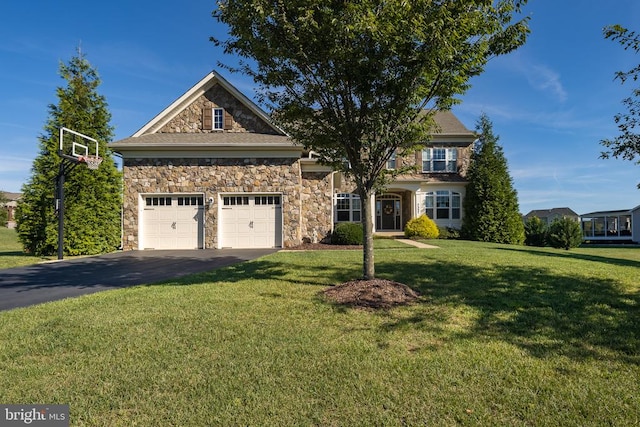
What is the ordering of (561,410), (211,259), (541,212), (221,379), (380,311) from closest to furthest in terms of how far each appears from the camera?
(561,410) → (221,379) → (380,311) → (211,259) → (541,212)

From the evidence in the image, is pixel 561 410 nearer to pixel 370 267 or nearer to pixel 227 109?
pixel 370 267

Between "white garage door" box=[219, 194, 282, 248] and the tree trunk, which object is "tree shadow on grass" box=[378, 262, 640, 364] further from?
"white garage door" box=[219, 194, 282, 248]

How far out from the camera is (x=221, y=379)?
10.4 feet

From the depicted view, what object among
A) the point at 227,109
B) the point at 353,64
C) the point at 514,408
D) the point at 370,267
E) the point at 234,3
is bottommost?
the point at 514,408

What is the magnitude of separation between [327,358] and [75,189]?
13855mm

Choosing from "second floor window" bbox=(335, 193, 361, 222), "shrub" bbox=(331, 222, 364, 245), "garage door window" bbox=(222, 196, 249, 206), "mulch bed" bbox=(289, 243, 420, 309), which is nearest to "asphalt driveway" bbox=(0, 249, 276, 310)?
"garage door window" bbox=(222, 196, 249, 206)

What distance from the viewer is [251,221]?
50.1 feet

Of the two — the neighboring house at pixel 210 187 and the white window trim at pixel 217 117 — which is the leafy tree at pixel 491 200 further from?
the white window trim at pixel 217 117

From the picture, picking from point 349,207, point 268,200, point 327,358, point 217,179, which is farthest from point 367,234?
point 349,207

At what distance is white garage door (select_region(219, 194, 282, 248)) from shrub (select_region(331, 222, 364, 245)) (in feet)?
9.00

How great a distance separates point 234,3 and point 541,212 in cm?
5254

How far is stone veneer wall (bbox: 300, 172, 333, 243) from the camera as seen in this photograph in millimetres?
17094

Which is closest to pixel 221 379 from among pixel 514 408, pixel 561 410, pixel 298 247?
pixel 514 408

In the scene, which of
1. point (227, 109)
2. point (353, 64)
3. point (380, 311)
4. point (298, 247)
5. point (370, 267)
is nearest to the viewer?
point (380, 311)
